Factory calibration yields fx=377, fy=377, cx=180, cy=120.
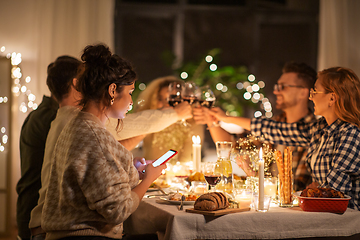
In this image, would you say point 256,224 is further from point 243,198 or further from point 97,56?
point 97,56

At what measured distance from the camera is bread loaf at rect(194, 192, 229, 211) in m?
1.48

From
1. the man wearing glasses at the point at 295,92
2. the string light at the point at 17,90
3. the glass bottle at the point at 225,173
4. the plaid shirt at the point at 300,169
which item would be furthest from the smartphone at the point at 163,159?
the string light at the point at 17,90

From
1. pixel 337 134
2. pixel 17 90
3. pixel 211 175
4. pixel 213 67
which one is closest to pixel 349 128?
pixel 337 134

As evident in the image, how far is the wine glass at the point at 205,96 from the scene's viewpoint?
2623mm

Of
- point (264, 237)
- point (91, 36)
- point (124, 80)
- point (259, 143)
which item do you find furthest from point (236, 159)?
point (91, 36)

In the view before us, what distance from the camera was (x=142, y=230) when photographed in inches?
75.3

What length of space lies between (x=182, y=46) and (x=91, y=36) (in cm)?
118

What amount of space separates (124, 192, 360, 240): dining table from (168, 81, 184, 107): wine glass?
40.7 inches

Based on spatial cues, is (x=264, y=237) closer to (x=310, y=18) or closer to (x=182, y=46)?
(x=182, y=46)

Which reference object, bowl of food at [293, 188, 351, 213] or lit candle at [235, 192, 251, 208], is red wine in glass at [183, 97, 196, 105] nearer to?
lit candle at [235, 192, 251, 208]

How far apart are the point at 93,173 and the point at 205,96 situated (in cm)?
151

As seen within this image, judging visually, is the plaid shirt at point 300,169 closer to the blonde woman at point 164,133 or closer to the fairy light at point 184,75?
the blonde woman at point 164,133

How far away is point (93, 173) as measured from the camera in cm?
126

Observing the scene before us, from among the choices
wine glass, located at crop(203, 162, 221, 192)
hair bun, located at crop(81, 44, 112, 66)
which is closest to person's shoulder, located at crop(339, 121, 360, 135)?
wine glass, located at crop(203, 162, 221, 192)
